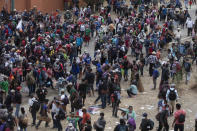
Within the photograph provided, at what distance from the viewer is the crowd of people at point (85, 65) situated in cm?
1734

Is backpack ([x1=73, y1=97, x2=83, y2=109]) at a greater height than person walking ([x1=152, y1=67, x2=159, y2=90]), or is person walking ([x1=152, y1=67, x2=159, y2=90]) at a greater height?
person walking ([x1=152, y1=67, x2=159, y2=90])

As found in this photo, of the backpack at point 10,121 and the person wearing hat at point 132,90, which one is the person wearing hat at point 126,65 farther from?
the backpack at point 10,121

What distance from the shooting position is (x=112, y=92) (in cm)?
2031

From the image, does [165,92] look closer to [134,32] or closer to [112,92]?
[112,92]

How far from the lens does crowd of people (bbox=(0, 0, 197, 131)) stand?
683 inches

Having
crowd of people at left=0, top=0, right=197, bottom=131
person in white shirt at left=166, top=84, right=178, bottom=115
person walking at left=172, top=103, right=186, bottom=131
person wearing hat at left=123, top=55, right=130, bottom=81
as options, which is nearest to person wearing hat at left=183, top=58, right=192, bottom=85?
crowd of people at left=0, top=0, right=197, bottom=131

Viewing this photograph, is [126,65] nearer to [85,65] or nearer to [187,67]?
[85,65]

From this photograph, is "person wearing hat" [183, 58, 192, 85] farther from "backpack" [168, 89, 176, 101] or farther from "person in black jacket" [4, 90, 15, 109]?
"person in black jacket" [4, 90, 15, 109]

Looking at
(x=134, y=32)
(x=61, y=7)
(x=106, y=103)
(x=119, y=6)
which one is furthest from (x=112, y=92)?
(x=61, y=7)

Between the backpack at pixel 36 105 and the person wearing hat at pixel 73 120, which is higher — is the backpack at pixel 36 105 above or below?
above

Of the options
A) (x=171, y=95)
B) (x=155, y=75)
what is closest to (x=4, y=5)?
(x=155, y=75)

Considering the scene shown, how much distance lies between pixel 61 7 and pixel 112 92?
2275 centimetres

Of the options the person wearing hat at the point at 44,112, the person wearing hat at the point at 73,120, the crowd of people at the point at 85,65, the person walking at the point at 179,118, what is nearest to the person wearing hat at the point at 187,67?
the crowd of people at the point at 85,65

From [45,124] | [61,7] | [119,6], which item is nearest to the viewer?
[45,124]
